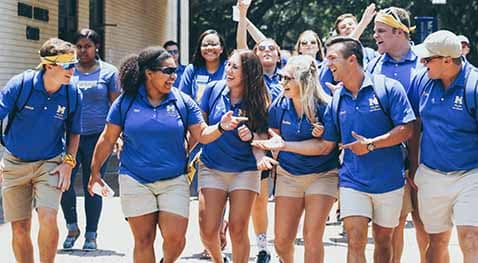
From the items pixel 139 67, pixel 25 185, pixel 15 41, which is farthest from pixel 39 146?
pixel 15 41

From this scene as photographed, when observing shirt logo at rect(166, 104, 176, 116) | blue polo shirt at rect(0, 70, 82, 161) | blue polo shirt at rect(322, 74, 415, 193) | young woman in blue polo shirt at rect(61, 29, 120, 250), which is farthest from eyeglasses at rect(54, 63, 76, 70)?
blue polo shirt at rect(322, 74, 415, 193)

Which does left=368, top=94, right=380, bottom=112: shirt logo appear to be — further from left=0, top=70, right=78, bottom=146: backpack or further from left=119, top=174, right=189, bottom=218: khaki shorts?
left=0, top=70, right=78, bottom=146: backpack

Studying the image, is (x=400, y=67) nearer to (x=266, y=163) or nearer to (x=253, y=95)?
(x=253, y=95)

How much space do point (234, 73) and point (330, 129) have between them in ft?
3.26

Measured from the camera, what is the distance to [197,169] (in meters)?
7.76

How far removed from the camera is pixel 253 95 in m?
7.27

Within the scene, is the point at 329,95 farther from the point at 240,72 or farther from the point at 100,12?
the point at 100,12

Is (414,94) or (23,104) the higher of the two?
(414,94)

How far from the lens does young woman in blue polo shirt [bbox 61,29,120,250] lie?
9.05 metres

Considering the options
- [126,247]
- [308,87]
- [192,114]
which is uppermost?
[308,87]

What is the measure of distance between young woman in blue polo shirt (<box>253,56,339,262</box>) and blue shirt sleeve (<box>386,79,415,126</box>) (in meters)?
0.59

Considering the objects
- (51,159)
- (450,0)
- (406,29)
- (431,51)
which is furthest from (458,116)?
(450,0)

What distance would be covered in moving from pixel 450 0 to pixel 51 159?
76.8 ft

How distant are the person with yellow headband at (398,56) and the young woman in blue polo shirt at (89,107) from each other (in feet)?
9.92
